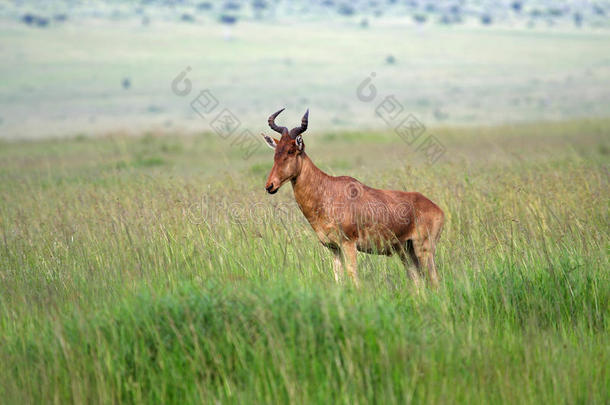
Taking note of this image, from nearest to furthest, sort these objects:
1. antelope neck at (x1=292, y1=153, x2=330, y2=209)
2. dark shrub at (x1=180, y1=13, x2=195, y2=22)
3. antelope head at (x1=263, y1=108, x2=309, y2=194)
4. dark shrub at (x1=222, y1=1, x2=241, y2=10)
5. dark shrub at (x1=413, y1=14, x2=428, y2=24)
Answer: antelope head at (x1=263, y1=108, x2=309, y2=194) → antelope neck at (x1=292, y1=153, x2=330, y2=209) → dark shrub at (x1=180, y1=13, x2=195, y2=22) → dark shrub at (x1=413, y1=14, x2=428, y2=24) → dark shrub at (x1=222, y1=1, x2=241, y2=10)

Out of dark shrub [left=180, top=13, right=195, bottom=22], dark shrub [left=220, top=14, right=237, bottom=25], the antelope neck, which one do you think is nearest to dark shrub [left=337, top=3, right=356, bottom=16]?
dark shrub [left=220, top=14, right=237, bottom=25]

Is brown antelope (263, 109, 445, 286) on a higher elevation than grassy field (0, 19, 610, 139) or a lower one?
lower

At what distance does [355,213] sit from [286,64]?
74.7 meters

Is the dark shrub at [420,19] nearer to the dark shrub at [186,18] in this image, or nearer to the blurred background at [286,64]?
the blurred background at [286,64]

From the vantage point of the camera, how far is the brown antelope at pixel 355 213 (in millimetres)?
7820

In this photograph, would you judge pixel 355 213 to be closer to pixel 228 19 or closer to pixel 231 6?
pixel 228 19

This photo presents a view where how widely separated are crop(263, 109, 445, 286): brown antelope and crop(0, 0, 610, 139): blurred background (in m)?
32.7

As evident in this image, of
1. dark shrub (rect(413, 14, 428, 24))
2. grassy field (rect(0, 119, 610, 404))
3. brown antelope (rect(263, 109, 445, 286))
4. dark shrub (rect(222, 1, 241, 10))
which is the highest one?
dark shrub (rect(222, 1, 241, 10))

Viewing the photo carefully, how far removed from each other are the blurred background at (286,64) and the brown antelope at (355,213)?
32.7 meters

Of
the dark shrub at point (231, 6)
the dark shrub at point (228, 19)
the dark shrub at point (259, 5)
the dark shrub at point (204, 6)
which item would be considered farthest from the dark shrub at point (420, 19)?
the dark shrub at point (204, 6)

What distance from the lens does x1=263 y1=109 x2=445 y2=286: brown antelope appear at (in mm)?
7820

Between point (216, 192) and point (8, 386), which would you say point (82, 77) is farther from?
point (8, 386)

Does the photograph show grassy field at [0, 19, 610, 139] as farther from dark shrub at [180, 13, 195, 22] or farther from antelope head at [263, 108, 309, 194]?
antelope head at [263, 108, 309, 194]

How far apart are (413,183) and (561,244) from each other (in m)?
3.82
